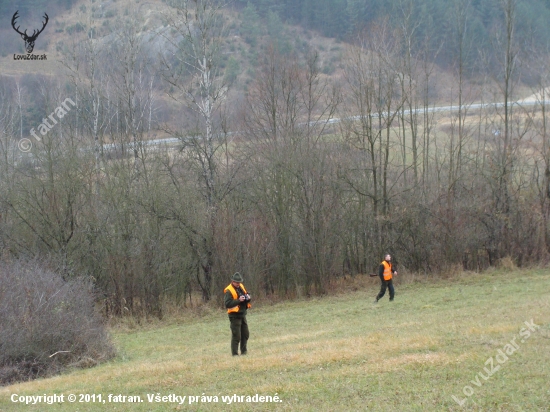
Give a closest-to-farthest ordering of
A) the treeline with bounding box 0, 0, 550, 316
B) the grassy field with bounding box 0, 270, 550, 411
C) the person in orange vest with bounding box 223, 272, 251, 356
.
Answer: the grassy field with bounding box 0, 270, 550, 411 → the person in orange vest with bounding box 223, 272, 251, 356 → the treeline with bounding box 0, 0, 550, 316

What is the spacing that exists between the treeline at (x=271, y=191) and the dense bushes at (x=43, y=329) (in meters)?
8.79

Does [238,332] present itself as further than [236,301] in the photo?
Yes

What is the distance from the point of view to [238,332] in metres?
13.0

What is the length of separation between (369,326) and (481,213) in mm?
17047

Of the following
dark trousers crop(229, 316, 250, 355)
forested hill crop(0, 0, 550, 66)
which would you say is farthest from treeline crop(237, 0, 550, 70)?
dark trousers crop(229, 316, 250, 355)

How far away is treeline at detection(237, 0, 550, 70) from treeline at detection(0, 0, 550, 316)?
1.89 m

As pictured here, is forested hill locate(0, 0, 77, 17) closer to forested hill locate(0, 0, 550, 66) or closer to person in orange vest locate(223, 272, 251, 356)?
forested hill locate(0, 0, 550, 66)

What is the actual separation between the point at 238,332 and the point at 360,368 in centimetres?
357

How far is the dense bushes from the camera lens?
50.6 feet

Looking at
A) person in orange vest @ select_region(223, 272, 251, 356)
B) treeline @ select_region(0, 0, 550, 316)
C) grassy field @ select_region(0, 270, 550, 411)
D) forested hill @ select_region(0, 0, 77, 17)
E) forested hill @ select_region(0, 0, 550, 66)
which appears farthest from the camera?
forested hill @ select_region(0, 0, 77, 17)

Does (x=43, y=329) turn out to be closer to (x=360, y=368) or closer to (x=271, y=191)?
(x=360, y=368)

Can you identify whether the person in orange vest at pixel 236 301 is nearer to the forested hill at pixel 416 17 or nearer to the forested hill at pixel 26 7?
the forested hill at pixel 416 17

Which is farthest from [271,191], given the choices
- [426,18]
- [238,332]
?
[426,18]

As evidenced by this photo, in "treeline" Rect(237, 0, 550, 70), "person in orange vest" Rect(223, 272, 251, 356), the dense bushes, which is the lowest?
the dense bushes
